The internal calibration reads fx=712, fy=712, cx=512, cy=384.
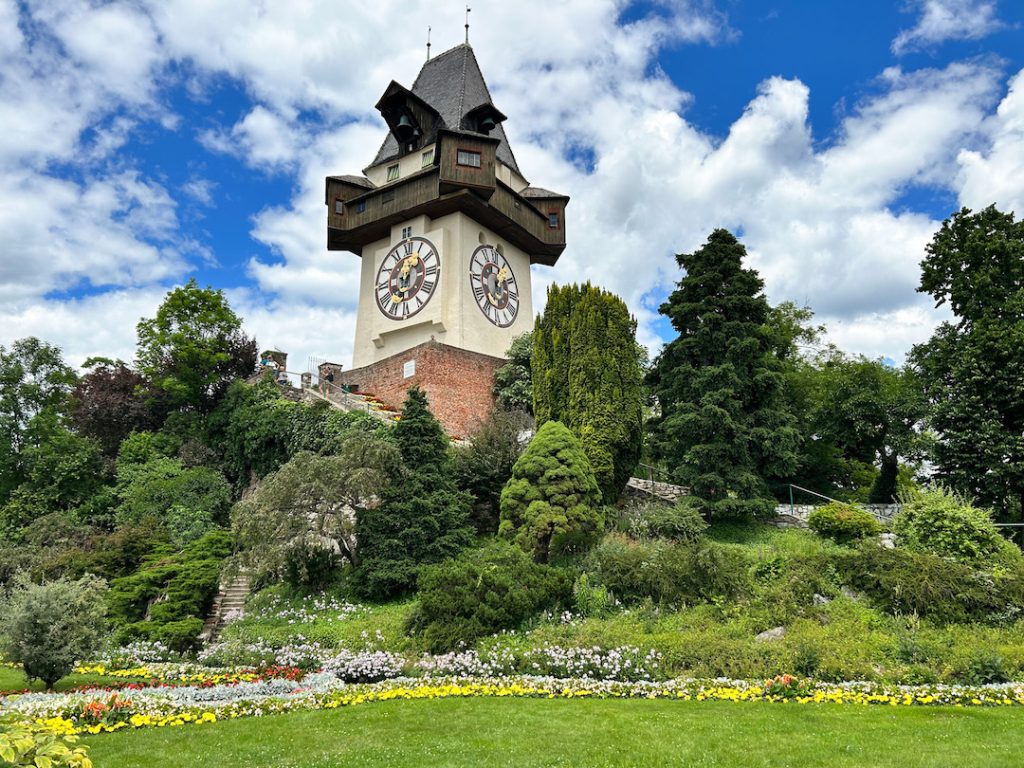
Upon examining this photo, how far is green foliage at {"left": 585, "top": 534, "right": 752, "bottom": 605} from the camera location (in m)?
12.1

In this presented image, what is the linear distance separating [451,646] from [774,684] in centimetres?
475

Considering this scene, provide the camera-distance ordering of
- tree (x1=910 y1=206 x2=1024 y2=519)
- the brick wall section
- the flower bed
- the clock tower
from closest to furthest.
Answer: the flower bed, tree (x1=910 y1=206 x2=1024 y2=519), the brick wall section, the clock tower

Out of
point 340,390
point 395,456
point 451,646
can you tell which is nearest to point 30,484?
point 340,390

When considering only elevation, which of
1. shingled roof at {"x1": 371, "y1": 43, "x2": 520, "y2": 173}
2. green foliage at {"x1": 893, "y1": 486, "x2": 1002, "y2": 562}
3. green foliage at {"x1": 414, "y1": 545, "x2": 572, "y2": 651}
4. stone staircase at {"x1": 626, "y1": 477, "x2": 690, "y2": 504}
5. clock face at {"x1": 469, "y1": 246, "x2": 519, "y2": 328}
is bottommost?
green foliage at {"x1": 414, "y1": 545, "x2": 572, "y2": 651}

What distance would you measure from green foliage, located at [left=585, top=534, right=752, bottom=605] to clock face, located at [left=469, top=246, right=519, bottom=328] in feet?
54.9

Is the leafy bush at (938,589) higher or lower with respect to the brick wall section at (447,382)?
lower

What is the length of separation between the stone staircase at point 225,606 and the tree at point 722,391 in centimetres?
1091

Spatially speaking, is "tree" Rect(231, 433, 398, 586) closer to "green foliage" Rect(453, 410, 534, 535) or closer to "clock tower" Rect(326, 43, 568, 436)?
"green foliage" Rect(453, 410, 534, 535)

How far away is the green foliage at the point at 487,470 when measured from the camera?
58.5ft

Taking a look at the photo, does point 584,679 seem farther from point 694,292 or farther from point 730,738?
point 694,292

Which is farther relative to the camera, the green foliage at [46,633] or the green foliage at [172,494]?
the green foliage at [172,494]

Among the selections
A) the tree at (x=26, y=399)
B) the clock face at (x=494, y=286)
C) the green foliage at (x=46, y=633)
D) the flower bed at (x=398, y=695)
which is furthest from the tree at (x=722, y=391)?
the tree at (x=26, y=399)

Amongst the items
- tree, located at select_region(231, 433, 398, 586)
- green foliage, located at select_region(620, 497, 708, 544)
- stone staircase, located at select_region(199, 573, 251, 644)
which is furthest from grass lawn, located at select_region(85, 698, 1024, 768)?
green foliage, located at select_region(620, 497, 708, 544)

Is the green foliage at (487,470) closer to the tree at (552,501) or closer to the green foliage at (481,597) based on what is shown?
the tree at (552,501)
